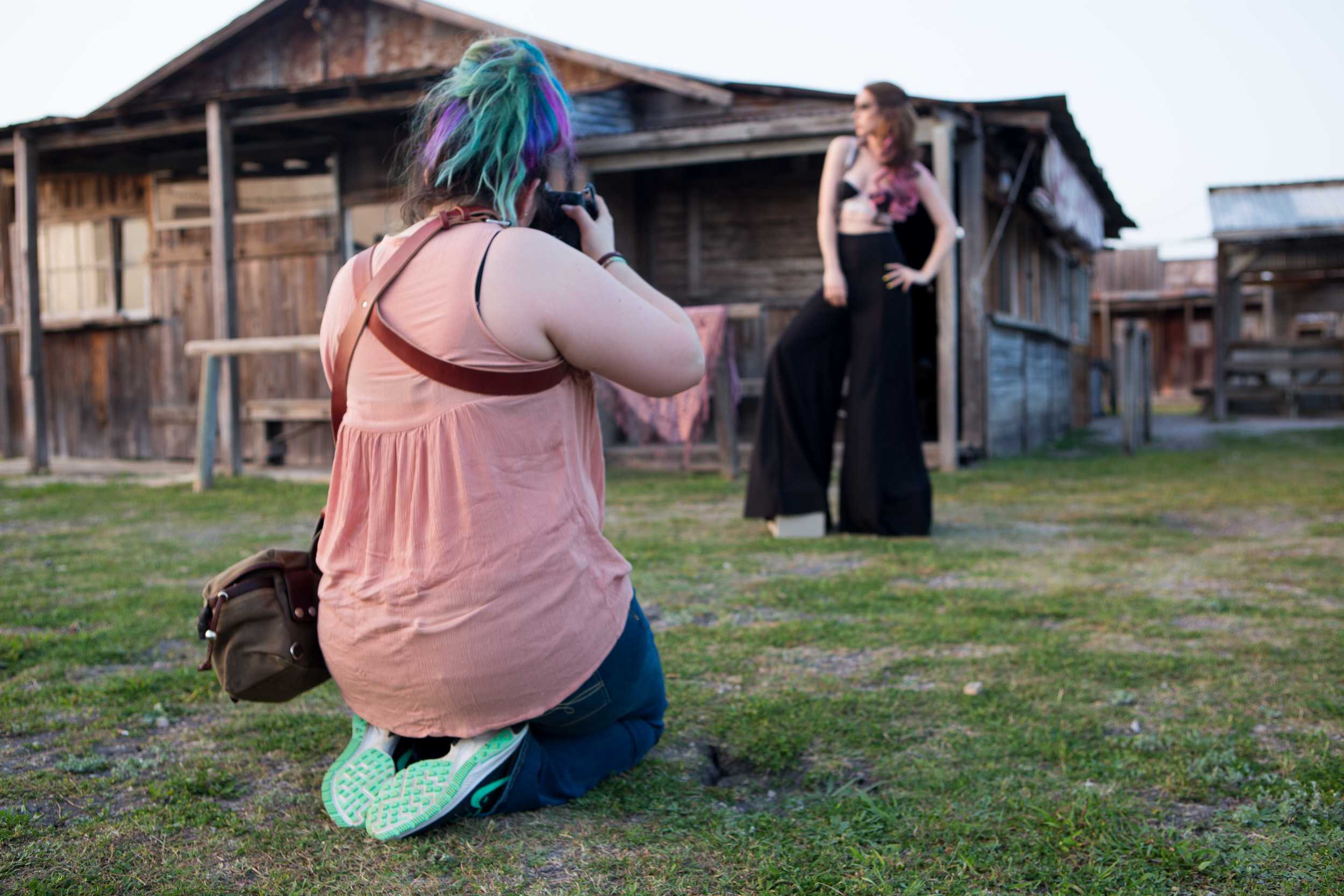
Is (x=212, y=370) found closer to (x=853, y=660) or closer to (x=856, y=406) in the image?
(x=856, y=406)

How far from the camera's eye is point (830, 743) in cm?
246

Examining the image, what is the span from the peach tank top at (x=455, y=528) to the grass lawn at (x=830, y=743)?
29 centimetres

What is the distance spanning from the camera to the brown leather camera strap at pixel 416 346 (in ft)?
6.25

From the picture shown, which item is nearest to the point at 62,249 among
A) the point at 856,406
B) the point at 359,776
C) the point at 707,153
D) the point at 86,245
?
the point at 86,245

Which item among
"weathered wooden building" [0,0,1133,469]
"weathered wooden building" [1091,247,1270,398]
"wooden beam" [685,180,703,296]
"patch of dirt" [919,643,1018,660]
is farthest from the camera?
"weathered wooden building" [1091,247,1270,398]

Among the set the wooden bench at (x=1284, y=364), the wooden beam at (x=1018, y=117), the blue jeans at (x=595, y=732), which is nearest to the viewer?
the blue jeans at (x=595, y=732)

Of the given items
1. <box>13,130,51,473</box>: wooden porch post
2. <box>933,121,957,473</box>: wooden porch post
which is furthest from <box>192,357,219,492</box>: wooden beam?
<box>933,121,957,473</box>: wooden porch post

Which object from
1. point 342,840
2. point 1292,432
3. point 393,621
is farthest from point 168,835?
point 1292,432

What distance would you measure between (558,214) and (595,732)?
100cm

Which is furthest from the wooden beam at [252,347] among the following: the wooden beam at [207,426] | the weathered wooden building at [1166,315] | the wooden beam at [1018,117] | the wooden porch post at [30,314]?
the weathered wooden building at [1166,315]

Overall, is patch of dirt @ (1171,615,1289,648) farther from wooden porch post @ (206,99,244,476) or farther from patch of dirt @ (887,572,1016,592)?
wooden porch post @ (206,99,244,476)

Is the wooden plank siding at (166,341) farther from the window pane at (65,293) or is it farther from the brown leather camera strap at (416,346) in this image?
the brown leather camera strap at (416,346)

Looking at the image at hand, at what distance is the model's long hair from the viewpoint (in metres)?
5.07

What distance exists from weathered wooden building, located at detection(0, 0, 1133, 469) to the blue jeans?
7488mm
